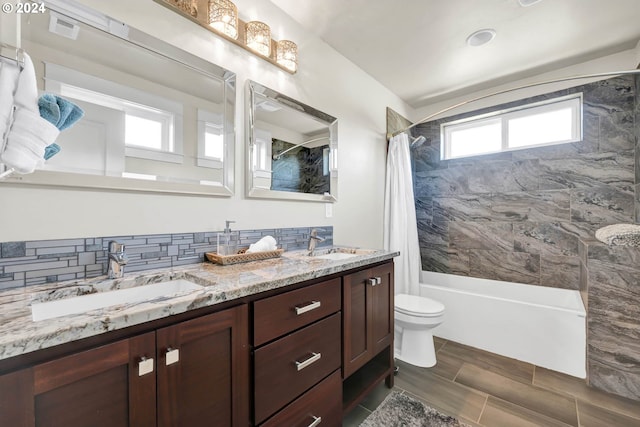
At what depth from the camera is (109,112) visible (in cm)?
109

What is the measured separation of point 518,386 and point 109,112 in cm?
275

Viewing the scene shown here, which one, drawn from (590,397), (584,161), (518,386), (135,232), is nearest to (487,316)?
(518,386)

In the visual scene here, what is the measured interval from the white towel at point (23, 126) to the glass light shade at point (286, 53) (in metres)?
1.28

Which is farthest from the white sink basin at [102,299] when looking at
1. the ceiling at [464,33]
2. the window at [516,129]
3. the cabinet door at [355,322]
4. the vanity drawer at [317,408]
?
the window at [516,129]

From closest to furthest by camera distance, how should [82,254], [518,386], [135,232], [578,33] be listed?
[82,254] → [135,232] → [518,386] → [578,33]

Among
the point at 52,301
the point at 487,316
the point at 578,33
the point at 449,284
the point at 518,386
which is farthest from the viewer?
the point at 449,284

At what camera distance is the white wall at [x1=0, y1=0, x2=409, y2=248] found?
0.98 m

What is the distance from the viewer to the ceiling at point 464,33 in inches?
68.6

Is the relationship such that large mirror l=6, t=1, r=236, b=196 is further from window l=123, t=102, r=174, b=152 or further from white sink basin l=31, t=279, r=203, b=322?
white sink basin l=31, t=279, r=203, b=322

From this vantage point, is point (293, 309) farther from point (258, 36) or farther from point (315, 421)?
point (258, 36)

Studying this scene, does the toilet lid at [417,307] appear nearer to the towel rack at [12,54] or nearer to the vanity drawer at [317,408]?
the vanity drawer at [317,408]

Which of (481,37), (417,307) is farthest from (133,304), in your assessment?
(481,37)

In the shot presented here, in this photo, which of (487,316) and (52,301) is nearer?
(52,301)

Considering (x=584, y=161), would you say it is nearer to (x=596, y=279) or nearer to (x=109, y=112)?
(x=596, y=279)
